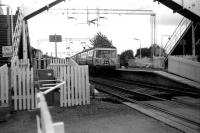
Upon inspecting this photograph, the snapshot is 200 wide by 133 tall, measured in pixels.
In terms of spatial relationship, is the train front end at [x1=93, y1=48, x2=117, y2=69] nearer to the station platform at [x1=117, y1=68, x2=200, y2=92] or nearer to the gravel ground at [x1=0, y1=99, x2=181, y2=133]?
the station platform at [x1=117, y1=68, x2=200, y2=92]

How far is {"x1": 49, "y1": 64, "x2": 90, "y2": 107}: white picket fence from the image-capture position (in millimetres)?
9195

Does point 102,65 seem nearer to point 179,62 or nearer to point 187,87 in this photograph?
point 179,62

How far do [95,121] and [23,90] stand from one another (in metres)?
3.31

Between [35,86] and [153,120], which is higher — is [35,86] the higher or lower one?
the higher one

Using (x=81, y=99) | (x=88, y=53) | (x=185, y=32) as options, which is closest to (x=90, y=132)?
(x=81, y=99)

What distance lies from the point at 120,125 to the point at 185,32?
52.7ft

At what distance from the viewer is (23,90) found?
890 centimetres

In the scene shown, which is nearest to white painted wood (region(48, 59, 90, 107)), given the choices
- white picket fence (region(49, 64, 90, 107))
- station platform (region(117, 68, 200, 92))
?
white picket fence (region(49, 64, 90, 107))

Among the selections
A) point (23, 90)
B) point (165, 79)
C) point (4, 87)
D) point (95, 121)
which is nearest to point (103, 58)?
point (165, 79)

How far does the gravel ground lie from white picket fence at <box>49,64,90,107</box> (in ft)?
1.68

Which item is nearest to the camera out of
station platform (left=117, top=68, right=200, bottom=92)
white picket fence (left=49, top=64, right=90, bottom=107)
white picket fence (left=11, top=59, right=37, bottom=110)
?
white picket fence (left=11, top=59, right=37, bottom=110)

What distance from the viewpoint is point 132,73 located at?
24.8 meters

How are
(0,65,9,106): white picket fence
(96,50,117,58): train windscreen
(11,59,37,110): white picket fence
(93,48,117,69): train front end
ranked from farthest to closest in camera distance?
(96,50,117,58): train windscreen
(93,48,117,69): train front end
(11,59,37,110): white picket fence
(0,65,9,106): white picket fence

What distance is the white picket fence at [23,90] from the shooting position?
29.0ft
